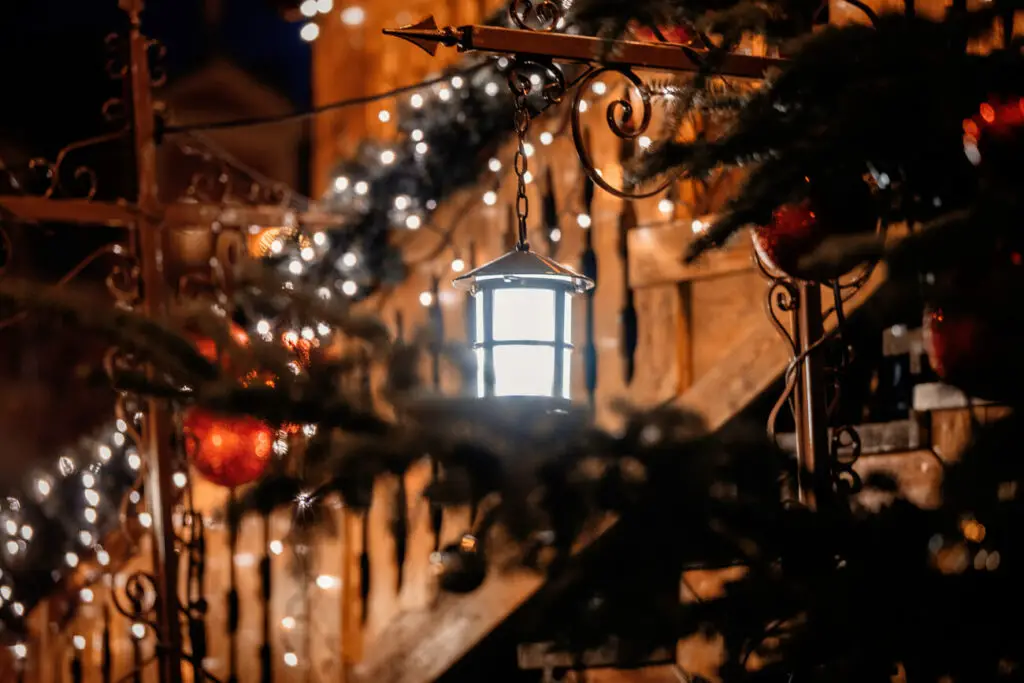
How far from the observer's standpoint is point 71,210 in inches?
195

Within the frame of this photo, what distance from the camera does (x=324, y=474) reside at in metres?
1.47

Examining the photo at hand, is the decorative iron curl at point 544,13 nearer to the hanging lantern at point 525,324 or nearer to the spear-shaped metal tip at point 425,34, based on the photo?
the spear-shaped metal tip at point 425,34

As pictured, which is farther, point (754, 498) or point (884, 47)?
point (884, 47)

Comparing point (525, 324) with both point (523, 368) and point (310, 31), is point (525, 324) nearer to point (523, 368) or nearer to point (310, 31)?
point (523, 368)

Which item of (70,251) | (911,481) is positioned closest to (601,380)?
(911,481)

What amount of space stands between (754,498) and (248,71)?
12.0 metres

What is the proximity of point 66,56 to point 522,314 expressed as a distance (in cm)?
947

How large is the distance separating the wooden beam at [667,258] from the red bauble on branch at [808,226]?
146 centimetres

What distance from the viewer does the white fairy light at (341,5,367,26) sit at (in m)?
7.94

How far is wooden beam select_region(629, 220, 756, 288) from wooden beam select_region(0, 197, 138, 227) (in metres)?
2.28

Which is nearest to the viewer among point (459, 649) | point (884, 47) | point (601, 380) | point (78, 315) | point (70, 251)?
point (78, 315)

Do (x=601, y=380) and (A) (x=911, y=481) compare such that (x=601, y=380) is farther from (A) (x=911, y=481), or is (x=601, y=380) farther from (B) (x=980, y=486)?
(B) (x=980, y=486)

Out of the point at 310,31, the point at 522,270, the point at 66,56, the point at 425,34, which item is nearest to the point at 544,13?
the point at 425,34

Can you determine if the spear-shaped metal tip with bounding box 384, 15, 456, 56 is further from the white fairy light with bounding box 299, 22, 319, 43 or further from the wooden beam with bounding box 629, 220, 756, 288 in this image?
the white fairy light with bounding box 299, 22, 319, 43
